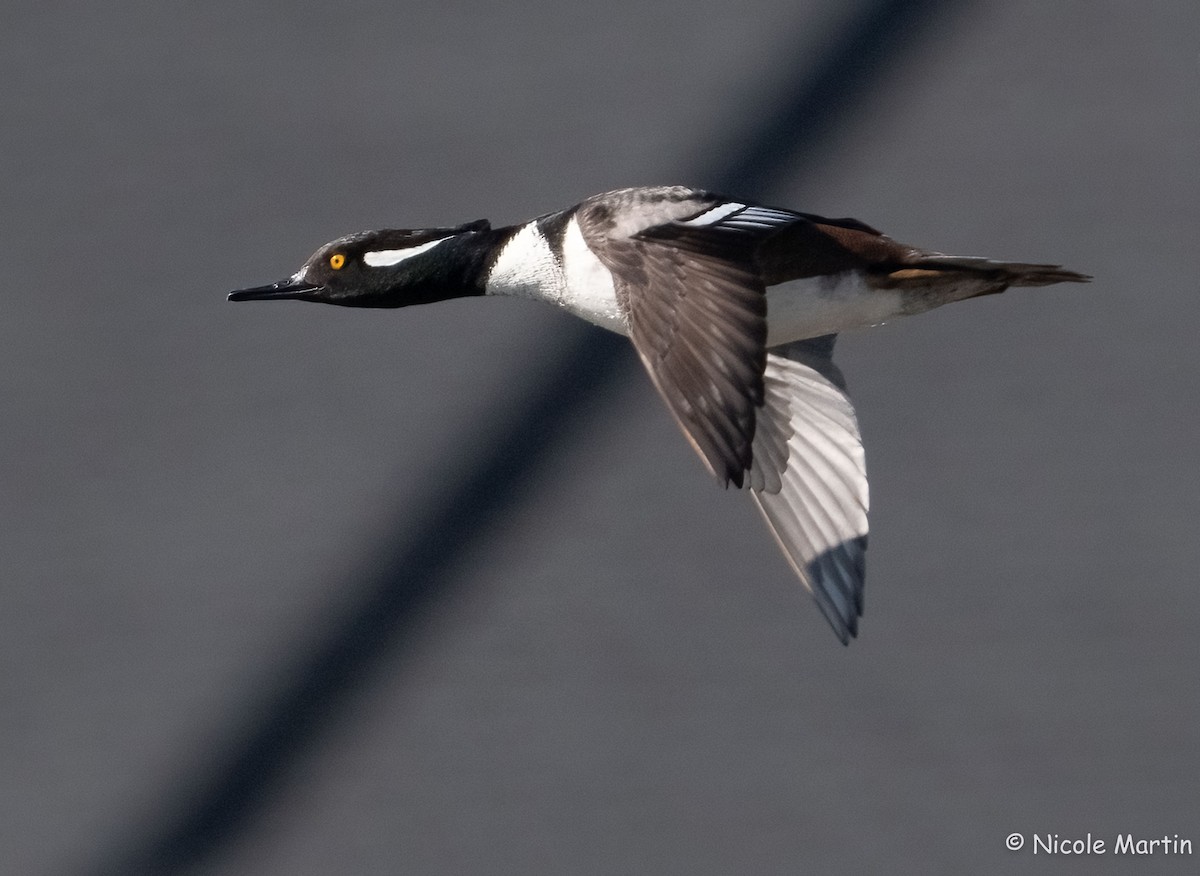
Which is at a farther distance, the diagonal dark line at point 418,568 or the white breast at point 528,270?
the diagonal dark line at point 418,568

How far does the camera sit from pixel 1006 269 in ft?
18.9

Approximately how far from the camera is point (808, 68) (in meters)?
8.77

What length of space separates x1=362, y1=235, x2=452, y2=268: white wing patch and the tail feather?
4.08ft

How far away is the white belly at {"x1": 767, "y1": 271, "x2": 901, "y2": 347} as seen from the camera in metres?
5.87

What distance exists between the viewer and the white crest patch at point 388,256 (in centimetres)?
612

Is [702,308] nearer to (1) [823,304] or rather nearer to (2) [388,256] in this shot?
(1) [823,304]

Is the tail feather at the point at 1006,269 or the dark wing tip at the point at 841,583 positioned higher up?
the tail feather at the point at 1006,269

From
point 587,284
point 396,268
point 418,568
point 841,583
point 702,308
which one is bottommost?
point 841,583

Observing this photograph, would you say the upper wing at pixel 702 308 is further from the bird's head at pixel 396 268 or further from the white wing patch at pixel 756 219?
the bird's head at pixel 396 268

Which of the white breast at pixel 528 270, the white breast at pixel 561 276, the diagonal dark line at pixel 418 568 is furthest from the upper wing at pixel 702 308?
the diagonal dark line at pixel 418 568

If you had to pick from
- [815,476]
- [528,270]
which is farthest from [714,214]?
[815,476]

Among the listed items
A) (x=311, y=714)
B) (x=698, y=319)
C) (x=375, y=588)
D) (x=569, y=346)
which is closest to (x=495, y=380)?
(x=569, y=346)

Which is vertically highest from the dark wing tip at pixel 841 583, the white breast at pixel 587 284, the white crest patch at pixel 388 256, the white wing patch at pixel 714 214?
the white crest patch at pixel 388 256

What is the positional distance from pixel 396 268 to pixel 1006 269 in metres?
1.51
